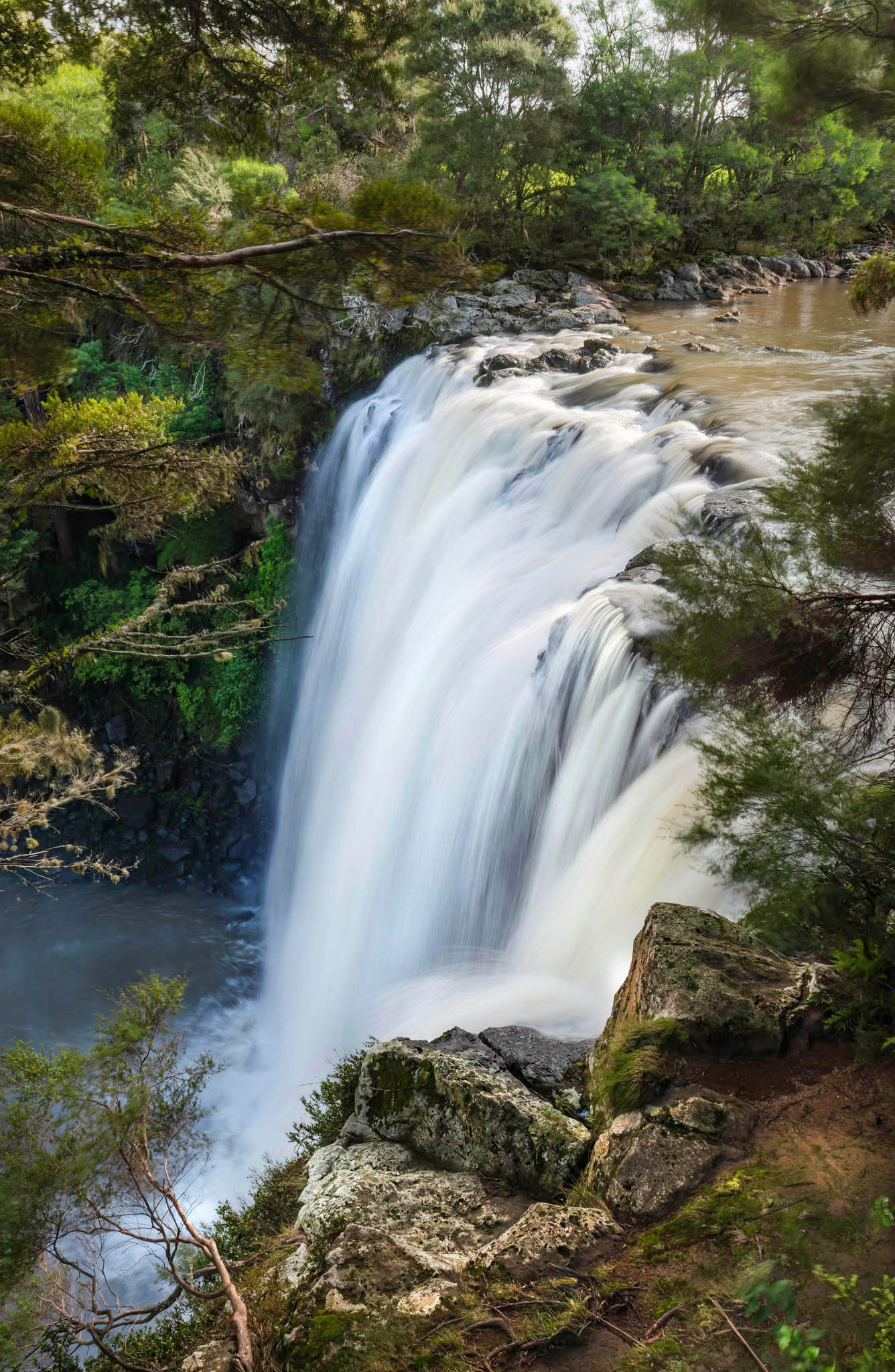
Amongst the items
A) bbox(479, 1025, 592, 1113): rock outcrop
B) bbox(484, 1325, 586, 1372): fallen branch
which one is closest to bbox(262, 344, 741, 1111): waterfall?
bbox(479, 1025, 592, 1113): rock outcrop

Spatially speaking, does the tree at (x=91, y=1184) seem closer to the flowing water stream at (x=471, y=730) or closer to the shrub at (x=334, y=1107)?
the shrub at (x=334, y=1107)

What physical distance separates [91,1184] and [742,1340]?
13.3 ft

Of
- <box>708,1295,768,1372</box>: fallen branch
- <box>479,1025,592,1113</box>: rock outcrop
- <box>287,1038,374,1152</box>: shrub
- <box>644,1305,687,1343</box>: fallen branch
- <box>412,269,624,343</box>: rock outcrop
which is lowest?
<box>287,1038,374,1152</box>: shrub

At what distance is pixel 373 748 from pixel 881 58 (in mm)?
7633

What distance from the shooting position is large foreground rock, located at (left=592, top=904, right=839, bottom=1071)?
11.4ft

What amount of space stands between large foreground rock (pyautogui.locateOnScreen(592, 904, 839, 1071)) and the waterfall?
97 centimetres

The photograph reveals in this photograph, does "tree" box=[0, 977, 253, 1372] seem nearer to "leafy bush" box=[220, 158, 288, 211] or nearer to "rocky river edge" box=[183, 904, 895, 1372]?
"rocky river edge" box=[183, 904, 895, 1372]

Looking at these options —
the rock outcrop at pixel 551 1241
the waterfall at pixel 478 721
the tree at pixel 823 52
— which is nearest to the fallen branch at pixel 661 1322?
the rock outcrop at pixel 551 1241

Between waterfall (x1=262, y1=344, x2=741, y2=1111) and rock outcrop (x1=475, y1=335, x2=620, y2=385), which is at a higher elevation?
rock outcrop (x1=475, y1=335, x2=620, y2=385)

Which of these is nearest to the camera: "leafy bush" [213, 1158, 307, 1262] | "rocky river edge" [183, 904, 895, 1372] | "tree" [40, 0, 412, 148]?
"rocky river edge" [183, 904, 895, 1372]

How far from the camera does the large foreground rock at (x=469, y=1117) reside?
11.7ft

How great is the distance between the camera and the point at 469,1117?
3812 millimetres

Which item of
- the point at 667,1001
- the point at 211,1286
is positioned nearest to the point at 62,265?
the point at 667,1001

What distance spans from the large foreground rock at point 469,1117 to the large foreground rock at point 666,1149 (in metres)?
0.31
